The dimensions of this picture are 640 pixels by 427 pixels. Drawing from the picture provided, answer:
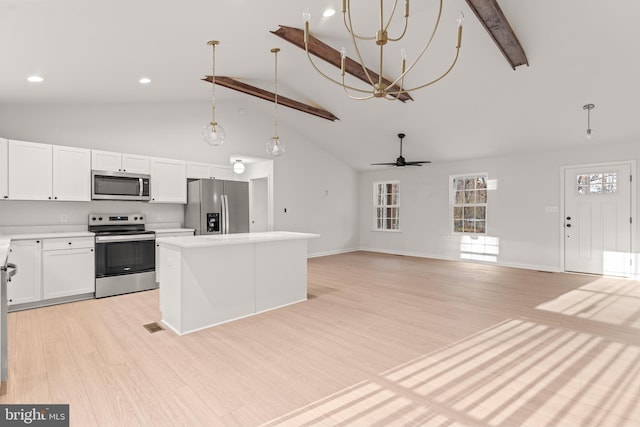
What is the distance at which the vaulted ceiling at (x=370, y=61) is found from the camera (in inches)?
110

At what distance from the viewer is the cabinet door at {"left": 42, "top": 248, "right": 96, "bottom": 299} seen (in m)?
3.99

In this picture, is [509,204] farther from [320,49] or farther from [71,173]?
[71,173]

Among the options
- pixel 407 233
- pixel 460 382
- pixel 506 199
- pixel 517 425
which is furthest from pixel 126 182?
pixel 506 199

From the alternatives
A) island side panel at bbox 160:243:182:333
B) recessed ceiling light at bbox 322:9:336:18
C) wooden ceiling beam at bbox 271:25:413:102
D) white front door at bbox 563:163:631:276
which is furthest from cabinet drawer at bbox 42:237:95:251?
white front door at bbox 563:163:631:276

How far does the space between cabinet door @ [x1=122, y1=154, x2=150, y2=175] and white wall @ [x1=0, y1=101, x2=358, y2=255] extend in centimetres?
34

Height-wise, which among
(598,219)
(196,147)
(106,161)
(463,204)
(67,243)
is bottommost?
(67,243)

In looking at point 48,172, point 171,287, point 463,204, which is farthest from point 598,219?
point 48,172

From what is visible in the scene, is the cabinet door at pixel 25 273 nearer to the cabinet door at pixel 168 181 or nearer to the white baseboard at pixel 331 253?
the cabinet door at pixel 168 181

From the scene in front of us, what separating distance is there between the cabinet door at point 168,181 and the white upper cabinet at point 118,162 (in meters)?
0.14

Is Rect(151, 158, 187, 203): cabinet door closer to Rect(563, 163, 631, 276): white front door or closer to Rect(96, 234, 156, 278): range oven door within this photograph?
Rect(96, 234, 156, 278): range oven door

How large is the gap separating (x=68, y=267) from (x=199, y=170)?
7.87 feet

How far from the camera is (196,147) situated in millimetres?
5984

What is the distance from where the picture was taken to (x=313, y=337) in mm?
3078

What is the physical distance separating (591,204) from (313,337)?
596 centimetres
